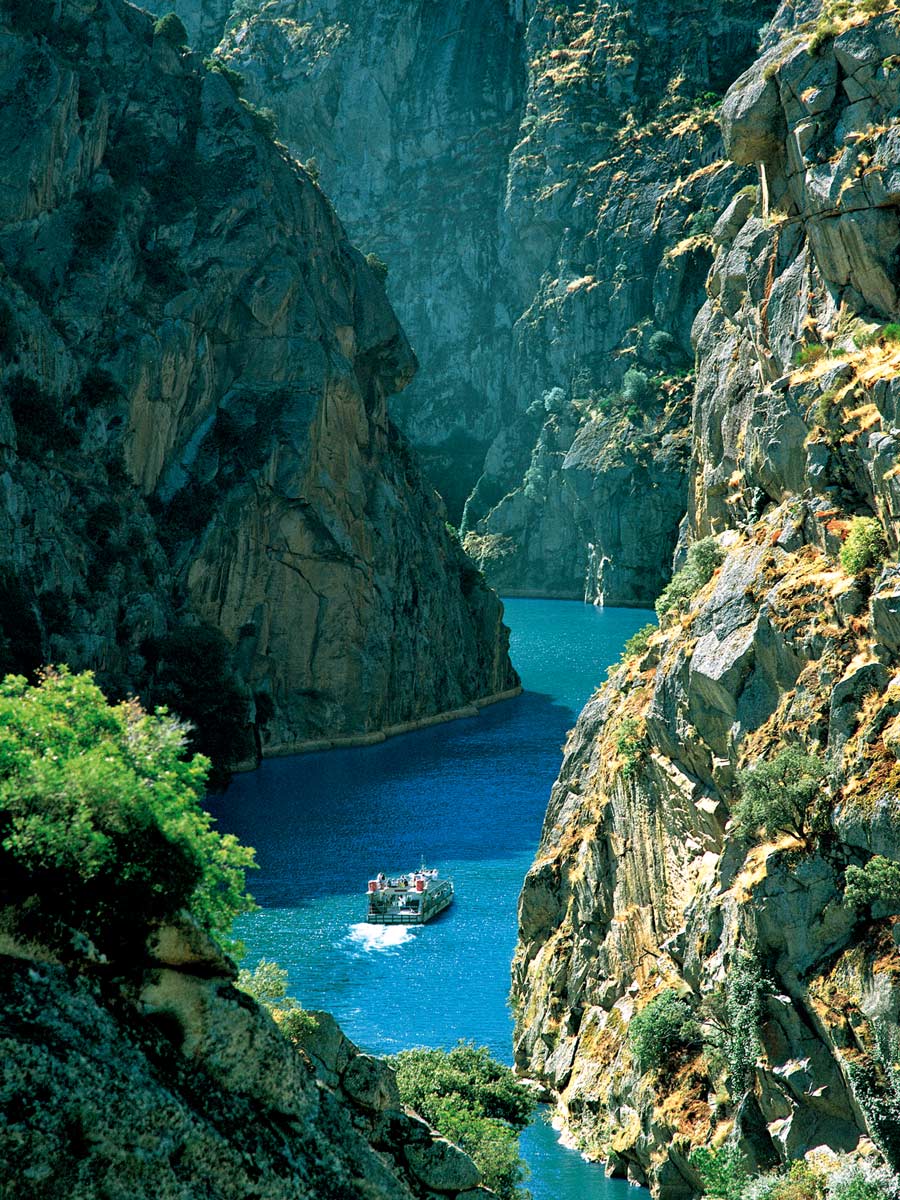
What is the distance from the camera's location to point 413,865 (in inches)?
3150

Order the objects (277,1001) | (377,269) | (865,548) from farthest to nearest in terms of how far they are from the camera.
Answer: (377,269)
(865,548)
(277,1001)

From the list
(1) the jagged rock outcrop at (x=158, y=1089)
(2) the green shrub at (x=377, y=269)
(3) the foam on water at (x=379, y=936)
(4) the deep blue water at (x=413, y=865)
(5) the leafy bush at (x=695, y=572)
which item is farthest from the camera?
(2) the green shrub at (x=377, y=269)

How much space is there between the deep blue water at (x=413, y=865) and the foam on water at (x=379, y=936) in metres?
0.12

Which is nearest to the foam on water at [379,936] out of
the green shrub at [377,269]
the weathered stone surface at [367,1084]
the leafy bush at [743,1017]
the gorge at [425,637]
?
the gorge at [425,637]

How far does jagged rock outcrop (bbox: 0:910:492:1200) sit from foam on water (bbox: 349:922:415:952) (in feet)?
159

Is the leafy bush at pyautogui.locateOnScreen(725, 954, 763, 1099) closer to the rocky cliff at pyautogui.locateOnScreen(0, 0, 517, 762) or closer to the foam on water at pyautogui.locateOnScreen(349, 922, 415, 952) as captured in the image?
the foam on water at pyautogui.locateOnScreen(349, 922, 415, 952)

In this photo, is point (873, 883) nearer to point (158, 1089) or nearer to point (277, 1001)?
point (277, 1001)

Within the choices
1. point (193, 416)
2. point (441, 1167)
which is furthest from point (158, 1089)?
point (193, 416)

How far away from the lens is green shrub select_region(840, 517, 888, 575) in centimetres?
3378

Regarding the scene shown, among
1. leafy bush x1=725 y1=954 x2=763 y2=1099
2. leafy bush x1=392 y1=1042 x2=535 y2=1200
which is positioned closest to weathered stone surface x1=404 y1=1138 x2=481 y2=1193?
leafy bush x1=392 y1=1042 x2=535 y2=1200

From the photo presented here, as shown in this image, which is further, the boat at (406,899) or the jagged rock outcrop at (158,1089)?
the boat at (406,899)

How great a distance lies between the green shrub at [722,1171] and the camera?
101ft

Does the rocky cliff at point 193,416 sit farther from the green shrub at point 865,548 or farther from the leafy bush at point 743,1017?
the green shrub at point 865,548

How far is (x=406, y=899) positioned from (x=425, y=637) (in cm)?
6166
